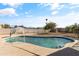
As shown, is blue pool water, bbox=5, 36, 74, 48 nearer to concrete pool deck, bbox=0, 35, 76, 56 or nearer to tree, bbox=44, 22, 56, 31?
concrete pool deck, bbox=0, 35, 76, 56

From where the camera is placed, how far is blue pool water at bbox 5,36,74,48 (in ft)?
14.2

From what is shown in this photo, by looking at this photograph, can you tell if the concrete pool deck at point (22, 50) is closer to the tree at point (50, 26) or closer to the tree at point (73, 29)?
the tree at point (73, 29)

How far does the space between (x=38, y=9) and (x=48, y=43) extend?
715 mm

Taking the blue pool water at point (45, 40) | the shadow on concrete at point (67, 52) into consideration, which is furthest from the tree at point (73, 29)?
the shadow on concrete at point (67, 52)

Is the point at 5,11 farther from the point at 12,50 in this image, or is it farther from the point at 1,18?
the point at 12,50

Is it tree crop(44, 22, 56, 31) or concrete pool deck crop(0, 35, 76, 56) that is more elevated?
tree crop(44, 22, 56, 31)

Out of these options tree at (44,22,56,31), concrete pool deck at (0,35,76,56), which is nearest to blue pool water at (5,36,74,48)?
concrete pool deck at (0,35,76,56)

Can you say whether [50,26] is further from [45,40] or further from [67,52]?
[67,52]

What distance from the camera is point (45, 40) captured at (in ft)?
14.4

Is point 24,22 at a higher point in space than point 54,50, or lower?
higher

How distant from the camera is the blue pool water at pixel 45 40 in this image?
170 inches

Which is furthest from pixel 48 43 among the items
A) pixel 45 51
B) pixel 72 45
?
pixel 72 45

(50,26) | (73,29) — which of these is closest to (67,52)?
(73,29)

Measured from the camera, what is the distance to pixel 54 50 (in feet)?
14.1
